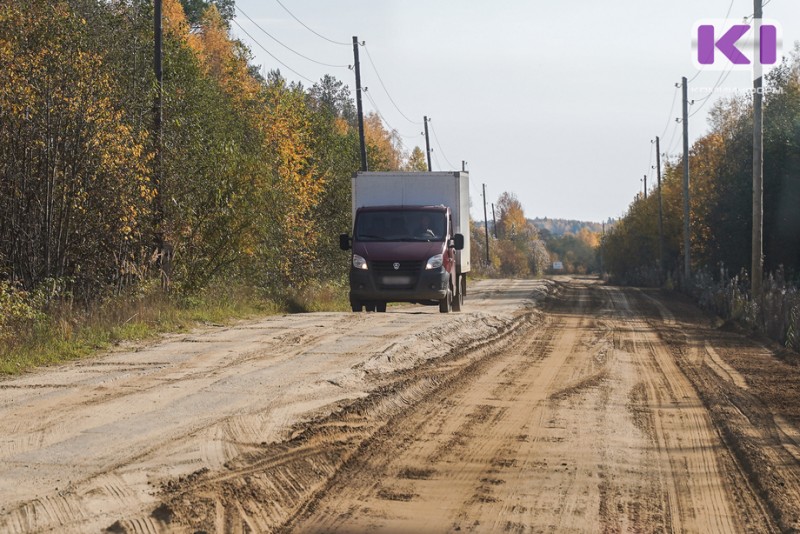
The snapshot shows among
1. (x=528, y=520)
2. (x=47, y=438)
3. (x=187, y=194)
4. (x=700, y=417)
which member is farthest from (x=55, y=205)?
(x=528, y=520)

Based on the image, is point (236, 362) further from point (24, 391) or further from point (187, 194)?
point (187, 194)

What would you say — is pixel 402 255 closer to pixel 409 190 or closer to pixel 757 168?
pixel 409 190

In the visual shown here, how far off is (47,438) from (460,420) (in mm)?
3750

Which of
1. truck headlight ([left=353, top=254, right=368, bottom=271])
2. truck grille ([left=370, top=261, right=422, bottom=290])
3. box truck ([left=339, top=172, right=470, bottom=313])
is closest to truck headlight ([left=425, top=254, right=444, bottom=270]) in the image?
box truck ([left=339, top=172, right=470, bottom=313])

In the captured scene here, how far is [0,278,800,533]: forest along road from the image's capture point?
5.92 metres

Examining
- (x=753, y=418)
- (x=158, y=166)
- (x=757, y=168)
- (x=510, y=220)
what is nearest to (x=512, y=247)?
(x=510, y=220)

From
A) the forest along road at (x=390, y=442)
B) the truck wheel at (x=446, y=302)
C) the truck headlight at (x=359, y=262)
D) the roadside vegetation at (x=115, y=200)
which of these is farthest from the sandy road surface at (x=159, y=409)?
the truck wheel at (x=446, y=302)

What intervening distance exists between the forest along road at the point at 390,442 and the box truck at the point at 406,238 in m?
7.69

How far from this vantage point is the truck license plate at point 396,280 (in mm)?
23234

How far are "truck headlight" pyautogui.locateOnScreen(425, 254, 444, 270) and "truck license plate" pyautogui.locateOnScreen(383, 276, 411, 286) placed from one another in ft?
1.80

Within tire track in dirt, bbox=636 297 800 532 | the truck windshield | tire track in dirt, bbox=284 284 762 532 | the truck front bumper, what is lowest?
tire track in dirt, bbox=636 297 800 532

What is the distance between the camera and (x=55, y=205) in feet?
59.1

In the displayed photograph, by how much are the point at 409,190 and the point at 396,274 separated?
101 inches

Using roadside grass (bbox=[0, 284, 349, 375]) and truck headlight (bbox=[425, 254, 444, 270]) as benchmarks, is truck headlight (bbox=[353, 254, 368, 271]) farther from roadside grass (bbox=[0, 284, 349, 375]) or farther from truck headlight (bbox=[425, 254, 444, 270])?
roadside grass (bbox=[0, 284, 349, 375])
